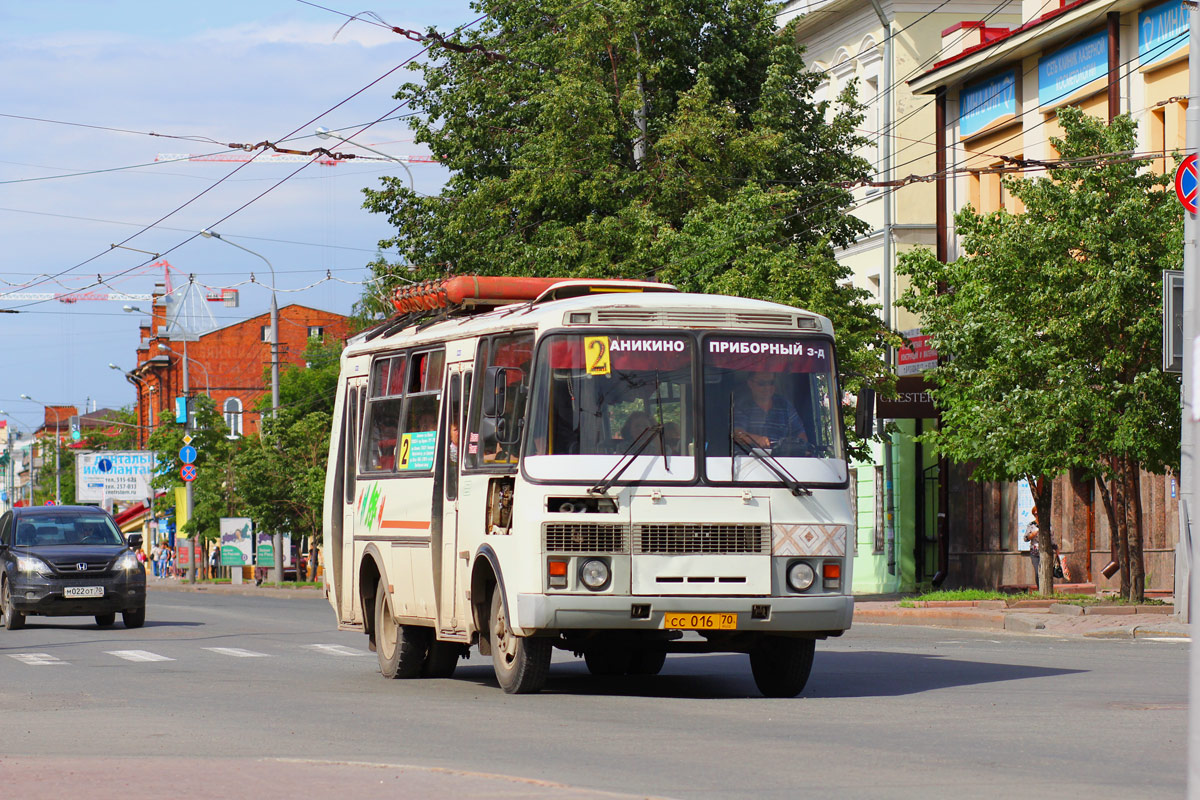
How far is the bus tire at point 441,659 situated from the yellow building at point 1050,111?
52.4 feet

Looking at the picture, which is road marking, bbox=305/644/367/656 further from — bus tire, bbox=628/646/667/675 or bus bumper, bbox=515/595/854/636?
bus bumper, bbox=515/595/854/636

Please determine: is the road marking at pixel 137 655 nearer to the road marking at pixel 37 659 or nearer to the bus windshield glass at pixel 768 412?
the road marking at pixel 37 659

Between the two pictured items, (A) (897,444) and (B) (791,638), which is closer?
(B) (791,638)

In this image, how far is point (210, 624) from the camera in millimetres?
28641

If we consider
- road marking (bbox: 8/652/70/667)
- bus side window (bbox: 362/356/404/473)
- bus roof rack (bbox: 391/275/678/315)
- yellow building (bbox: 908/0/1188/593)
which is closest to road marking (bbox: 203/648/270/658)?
road marking (bbox: 8/652/70/667)

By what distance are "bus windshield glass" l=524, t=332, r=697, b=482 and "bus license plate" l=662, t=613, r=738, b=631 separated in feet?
3.12

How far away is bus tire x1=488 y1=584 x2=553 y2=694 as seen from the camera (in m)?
14.0

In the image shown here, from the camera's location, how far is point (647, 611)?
44.3ft

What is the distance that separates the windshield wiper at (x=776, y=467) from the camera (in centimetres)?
1383

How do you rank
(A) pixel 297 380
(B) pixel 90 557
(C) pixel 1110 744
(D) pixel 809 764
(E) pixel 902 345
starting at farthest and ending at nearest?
(A) pixel 297 380, (E) pixel 902 345, (B) pixel 90 557, (C) pixel 1110 744, (D) pixel 809 764

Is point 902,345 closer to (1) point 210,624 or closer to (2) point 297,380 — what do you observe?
(1) point 210,624

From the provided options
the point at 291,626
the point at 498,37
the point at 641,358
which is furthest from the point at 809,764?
the point at 498,37

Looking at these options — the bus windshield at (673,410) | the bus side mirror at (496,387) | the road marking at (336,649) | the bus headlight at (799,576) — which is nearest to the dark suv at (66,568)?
the road marking at (336,649)

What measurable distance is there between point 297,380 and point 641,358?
7263 centimetres
